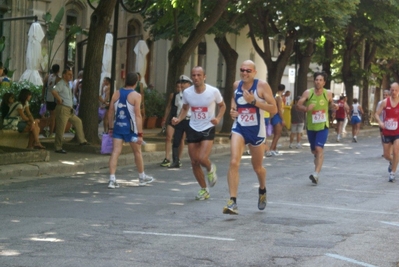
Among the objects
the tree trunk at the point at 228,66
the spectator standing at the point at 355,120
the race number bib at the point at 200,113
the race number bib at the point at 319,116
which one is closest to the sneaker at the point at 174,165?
the race number bib at the point at 319,116

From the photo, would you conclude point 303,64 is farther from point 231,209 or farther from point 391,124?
point 231,209

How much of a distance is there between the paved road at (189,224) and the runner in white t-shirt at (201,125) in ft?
1.33

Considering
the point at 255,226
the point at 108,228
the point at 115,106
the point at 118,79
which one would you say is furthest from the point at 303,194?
the point at 118,79

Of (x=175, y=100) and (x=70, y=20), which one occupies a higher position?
(x=70, y=20)

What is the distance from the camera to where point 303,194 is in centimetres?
1425

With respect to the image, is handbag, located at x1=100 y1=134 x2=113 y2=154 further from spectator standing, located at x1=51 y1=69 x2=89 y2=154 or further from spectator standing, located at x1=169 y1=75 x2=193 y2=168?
spectator standing, located at x1=51 y1=69 x2=89 y2=154

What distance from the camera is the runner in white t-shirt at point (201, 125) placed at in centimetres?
1295

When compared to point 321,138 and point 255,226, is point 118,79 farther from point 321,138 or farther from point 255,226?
point 255,226

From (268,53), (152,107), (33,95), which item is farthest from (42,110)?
(268,53)

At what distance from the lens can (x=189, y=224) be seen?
10.3 m

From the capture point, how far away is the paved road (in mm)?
8273

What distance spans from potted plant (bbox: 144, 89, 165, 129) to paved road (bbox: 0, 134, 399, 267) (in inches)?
591

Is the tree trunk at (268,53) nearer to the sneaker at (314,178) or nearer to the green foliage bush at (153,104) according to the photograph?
the green foliage bush at (153,104)

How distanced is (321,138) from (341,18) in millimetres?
13126
